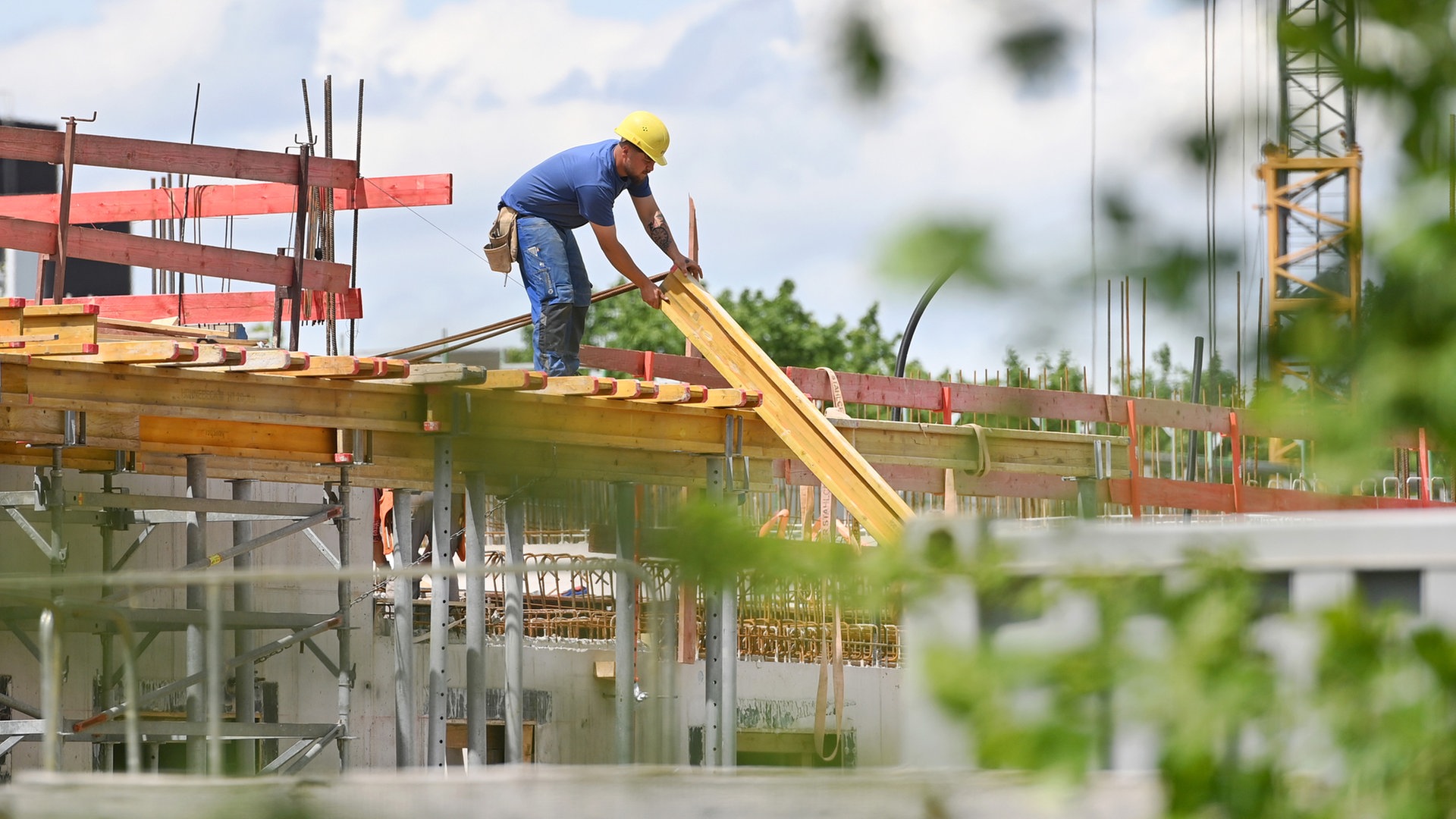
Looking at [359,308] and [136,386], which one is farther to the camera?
[359,308]

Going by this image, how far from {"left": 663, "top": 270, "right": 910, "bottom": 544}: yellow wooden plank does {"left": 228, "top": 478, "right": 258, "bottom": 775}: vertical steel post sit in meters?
4.79

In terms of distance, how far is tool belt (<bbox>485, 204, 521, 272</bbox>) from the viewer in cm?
1038

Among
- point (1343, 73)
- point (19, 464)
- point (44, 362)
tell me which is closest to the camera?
point (1343, 73)

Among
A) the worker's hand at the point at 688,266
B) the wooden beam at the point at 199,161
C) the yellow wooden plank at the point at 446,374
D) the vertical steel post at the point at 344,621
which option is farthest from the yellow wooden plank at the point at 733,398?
the wooden beam at the point at 199,161

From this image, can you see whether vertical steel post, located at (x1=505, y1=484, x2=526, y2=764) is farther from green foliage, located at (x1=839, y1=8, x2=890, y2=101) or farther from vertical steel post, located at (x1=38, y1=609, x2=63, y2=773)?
green foliage, located at (x1=839, y1=8, x2=890, y2=101)

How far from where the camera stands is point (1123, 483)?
504 inches

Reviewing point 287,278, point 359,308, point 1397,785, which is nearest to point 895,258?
point 1397,785

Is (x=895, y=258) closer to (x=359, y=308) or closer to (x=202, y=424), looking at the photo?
(x=202, y=424)

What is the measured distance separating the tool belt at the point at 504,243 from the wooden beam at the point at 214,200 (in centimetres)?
567

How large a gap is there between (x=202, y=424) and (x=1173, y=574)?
9.95m

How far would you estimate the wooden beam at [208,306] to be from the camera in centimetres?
1722

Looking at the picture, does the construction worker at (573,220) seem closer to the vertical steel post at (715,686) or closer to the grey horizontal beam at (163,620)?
the vertical steel post at (715,686)

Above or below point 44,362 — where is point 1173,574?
below

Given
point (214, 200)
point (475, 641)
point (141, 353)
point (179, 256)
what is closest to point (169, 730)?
point (475, 641)
